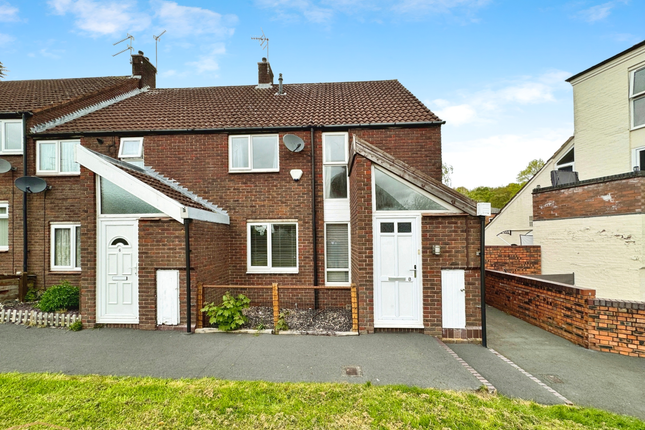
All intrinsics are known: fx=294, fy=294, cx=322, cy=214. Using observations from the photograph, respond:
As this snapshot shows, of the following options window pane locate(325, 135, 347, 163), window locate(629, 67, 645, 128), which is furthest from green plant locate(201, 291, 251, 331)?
window locate(629, 67, 645, 128)

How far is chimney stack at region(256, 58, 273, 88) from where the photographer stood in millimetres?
12766

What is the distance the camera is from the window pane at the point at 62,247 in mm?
9594

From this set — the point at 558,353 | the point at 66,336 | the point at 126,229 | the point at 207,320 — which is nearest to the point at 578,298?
the point at 558,353

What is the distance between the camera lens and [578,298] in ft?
20.5

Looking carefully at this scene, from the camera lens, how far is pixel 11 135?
9.79 meters

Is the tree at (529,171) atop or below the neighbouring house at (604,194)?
atop

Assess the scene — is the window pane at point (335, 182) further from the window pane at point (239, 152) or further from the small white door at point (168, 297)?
the small white door at point (168, 297)

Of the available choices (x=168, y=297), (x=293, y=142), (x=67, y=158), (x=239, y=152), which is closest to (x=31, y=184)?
(x=67, y=158)

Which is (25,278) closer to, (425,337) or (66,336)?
(66,336)

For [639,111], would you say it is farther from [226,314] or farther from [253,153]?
[226,314]

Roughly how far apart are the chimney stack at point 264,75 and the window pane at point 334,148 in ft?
18.3

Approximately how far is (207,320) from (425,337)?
5053 mm

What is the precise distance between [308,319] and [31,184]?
380 inches

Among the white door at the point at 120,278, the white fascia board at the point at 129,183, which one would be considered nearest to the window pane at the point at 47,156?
the white fascia board at the point at 129,183
